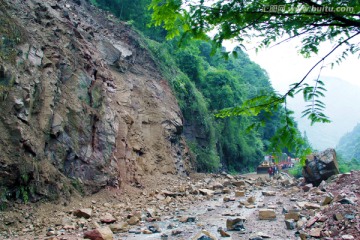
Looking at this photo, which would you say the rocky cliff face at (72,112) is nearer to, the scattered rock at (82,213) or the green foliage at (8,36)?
the green foliage at (8,36)

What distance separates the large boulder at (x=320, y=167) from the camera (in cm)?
1372

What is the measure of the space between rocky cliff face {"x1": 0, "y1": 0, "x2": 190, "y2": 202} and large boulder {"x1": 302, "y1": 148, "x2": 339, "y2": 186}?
6292 mm

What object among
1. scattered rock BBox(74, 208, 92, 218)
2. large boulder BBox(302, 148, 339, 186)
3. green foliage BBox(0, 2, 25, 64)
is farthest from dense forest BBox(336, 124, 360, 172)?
green foliage BBox(0, 2, 25, 64)

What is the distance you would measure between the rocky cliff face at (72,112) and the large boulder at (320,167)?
6.29m

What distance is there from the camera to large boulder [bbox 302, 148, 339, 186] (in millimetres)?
13719

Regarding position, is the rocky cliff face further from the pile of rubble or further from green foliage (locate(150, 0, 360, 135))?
green foliage (locate(150, 0, 360, 135))

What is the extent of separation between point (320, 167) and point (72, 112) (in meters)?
11.3

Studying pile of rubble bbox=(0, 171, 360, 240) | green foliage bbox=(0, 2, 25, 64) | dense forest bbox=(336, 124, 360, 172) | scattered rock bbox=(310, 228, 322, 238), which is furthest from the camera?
dense forest bbox=(336, 124, 360, 172)

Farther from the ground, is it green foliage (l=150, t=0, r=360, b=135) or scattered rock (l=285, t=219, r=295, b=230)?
green foliage (l=150, t=0, r=360, b=135)

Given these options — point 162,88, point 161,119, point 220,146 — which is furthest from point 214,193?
point 220,146

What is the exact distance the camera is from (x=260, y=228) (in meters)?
7.00

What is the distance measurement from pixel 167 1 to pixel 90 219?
6.27 metres

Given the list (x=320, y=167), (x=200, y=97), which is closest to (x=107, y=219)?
(x=320, y=167)

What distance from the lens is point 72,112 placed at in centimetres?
955
